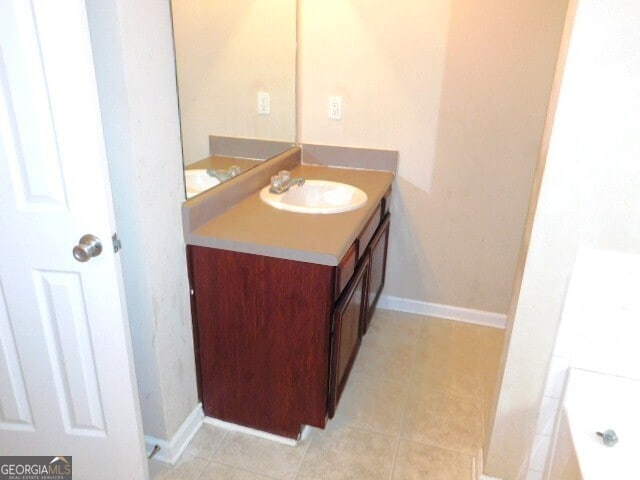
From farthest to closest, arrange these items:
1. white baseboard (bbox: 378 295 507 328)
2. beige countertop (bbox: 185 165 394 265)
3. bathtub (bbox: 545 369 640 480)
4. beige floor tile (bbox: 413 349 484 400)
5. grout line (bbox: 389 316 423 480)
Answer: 1. white baseboard (bbox: 378 295 507 328)
2. beige floor tile (bbox: 413 349 484 400)
3. grout line (bbox: 389 316 423 480)
4. beige countertop (bbox: 185 165 394 265)
5. bathtub (bbox: 545 369 640 480)

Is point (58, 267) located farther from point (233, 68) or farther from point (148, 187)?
point (233, 68)

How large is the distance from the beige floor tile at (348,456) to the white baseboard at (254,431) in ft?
0.20

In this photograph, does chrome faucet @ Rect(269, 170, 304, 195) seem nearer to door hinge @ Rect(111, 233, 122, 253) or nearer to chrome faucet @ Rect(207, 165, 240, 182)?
chrome faucet @ Rect(207, 165, 240, 182)

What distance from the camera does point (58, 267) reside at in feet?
4.09

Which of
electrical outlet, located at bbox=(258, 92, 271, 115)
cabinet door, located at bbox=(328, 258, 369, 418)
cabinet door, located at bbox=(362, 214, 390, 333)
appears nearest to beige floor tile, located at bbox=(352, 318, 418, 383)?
cabinet door, located at bbox=(362, 214, 390, 333)

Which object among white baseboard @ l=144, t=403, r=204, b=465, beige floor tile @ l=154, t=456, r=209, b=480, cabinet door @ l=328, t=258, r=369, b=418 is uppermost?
cabinet door @ l=328, t=258, r=369, b=418

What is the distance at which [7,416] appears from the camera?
4.86ft

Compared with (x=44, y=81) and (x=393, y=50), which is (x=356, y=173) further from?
(x=44, y=81)

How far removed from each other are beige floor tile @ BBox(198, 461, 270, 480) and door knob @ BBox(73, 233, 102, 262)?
910 mm

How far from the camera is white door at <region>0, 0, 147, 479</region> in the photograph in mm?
1062

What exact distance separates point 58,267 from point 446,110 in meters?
1.85

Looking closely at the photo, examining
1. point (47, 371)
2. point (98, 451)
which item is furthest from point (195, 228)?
point (98, 451)

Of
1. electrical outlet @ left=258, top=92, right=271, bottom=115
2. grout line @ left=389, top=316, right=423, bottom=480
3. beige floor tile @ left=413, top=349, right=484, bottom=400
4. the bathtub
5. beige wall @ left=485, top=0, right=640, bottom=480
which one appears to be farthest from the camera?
electrical outlet @ left=258, top=92, right=271, bottom=115

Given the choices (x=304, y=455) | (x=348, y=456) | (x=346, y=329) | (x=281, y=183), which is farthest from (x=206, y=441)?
(x=281, y=183)
